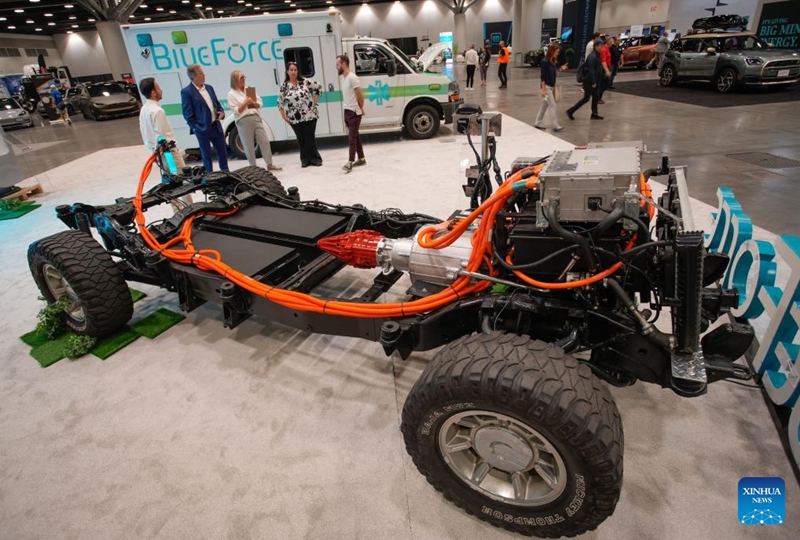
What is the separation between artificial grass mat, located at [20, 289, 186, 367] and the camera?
3.34 m

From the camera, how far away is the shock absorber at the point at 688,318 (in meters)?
1.60

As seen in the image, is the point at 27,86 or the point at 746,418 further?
the point at 27,86

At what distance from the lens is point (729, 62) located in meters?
13.1

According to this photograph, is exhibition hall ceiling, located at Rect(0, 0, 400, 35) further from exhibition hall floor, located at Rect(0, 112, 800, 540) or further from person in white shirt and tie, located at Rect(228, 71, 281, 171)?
exhibition hall floor, located at Rect(0, 112, 800, 540)

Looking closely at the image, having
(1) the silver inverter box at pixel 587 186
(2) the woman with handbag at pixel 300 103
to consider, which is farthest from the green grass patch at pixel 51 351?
(2) the woman with handbag at pixel 300 103

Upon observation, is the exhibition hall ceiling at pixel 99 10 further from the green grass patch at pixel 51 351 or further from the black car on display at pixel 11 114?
the green grass patch at pixel 51 351

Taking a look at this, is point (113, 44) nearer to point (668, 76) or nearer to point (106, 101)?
point (106, 101)

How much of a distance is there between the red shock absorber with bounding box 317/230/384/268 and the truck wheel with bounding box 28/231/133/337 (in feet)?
5.17

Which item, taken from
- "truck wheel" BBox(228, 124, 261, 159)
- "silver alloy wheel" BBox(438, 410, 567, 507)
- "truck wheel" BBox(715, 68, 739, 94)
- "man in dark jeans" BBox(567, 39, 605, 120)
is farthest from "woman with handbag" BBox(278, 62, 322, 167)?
"truck wheel" BBox(715, 68, 739, 94)

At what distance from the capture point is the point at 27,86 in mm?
22031

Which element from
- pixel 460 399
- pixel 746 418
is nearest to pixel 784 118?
pixel 746 418

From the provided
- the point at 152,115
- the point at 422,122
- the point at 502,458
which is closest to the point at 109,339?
the point at 502,458

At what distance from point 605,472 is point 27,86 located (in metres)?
29.9

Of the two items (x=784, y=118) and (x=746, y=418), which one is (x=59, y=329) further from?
(x=784, y=118)
